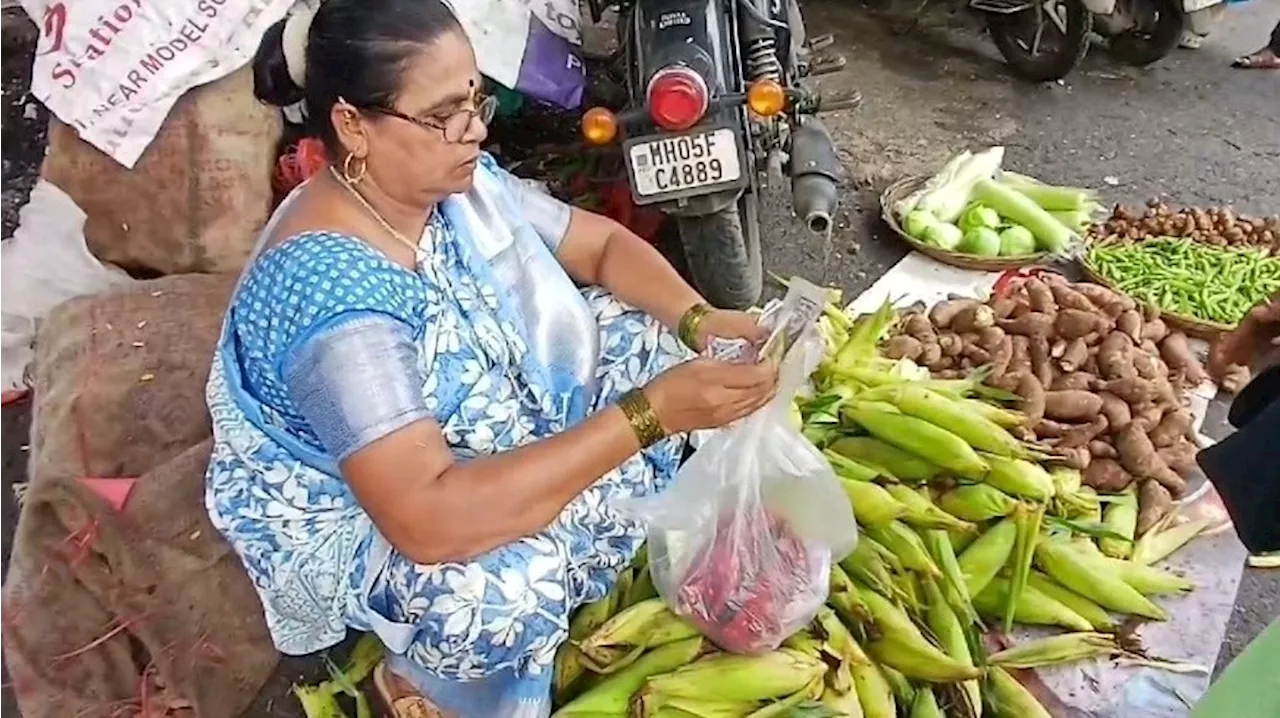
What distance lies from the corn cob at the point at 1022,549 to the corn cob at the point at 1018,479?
0.04 m

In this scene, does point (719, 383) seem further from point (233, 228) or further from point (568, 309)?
point (233, 228)

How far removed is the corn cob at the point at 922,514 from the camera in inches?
95.7

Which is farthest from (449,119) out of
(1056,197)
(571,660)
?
(1056,197)

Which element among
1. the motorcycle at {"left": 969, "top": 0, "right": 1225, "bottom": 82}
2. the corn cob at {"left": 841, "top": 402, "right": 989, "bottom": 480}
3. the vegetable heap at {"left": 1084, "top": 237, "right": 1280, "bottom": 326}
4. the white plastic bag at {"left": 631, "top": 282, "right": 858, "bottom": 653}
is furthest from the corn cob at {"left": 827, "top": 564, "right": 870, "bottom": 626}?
the motorcycle at {"left": 969, "top": 0, "right": 1225, "bottom": 82}

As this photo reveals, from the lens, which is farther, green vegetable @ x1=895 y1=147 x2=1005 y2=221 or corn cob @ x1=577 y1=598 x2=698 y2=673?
green vegetable @ x1=895 y1=147 x2=1005 y2=221

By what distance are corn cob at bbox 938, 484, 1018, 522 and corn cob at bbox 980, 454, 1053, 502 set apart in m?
0.02

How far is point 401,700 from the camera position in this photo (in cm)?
216

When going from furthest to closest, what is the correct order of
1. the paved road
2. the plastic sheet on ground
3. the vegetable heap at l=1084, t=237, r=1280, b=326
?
the paved road → the vegetable heap at l=1084, t=237, r=1280, b=326 → the plastic sheet on ground

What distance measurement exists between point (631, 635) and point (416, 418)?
652mm

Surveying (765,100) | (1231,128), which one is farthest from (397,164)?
(1231,128)

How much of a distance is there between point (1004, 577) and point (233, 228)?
1.94 meters

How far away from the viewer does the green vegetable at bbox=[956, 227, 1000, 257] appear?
3.73 m

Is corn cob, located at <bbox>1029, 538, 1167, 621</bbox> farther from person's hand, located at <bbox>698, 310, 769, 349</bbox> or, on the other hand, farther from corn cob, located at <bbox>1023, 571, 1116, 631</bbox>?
person's hand, located at <bbox>698, 310, 769, 349</bbox>

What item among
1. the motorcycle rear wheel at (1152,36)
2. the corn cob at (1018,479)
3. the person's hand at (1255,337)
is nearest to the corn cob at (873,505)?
the corn cob at (1018,479)
